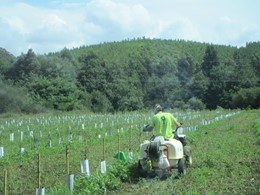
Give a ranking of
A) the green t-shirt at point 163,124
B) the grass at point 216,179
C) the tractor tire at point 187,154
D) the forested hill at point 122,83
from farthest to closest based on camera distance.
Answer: the forested hill at point 122,83 → the tractor tire at point 187,154 → the green t-shirt at point 163,124 → the grass at point 216,179

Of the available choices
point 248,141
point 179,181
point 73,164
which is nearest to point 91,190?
point 179,181

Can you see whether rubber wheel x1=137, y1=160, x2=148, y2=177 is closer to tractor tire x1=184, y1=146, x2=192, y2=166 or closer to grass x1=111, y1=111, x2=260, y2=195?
grass x1=111, y1=111, x2=260, y2=195

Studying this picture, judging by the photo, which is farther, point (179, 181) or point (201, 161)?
point (201, 161)

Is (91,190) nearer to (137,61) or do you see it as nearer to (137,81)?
(137,81)

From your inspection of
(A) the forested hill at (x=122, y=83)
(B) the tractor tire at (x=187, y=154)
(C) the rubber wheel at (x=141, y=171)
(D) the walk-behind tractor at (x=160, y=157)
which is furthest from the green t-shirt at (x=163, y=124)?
(A) the forested hill at (x=122, y=83)

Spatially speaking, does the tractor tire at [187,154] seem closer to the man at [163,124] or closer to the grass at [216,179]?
the grass at [216,179]

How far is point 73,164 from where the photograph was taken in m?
12.1

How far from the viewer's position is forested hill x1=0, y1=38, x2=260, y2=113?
185ft

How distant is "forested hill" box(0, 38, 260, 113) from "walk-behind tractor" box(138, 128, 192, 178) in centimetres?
4229

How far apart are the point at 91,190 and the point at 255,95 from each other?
55.4 m

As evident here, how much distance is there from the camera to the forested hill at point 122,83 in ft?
185

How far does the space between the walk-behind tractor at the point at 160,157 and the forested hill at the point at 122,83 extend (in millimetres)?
42292

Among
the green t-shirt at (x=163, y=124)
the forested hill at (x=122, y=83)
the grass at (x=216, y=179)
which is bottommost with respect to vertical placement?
the grass at (x=216, y=179)

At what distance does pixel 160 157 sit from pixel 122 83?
181 ft
